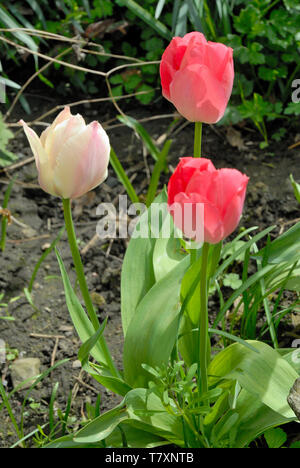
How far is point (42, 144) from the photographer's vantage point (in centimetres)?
94

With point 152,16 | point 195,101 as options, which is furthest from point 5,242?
point 195,101

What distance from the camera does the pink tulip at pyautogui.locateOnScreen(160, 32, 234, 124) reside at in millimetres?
947

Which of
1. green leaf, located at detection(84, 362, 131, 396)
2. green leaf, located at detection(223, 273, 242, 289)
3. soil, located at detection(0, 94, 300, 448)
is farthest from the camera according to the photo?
green leaf, located at detection(223, 273, 242, 289)

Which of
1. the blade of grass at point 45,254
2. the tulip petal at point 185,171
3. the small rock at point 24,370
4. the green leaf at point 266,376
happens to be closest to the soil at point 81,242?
the small rock at point 24,370

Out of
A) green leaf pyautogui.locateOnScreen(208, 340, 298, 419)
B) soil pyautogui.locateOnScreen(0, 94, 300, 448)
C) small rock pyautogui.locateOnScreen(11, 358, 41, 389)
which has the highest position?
green leaf pyautogui.locateOnScreen(208, 340, 298, 419)

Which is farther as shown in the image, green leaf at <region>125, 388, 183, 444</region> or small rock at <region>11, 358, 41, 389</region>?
small rock at <region>11, 358, 41, 389</region>

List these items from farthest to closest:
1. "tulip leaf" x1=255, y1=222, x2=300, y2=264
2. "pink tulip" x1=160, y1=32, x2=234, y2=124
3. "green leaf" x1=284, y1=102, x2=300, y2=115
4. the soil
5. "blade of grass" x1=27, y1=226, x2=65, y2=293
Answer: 1. "green leaf" x1=284, y1=102, x2=300, y2=115
2. the soil
3. "blade of grass" x1=27, y1=226, x2=65, y2=293
4. "tulip leaf" x1=255, y1=222, x2=300, y2=264
5. "pink tulip" x1=160, y1=32, x2=234, y2=124

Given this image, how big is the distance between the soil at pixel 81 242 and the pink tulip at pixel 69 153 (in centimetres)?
71

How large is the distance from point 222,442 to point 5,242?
3.55 ft

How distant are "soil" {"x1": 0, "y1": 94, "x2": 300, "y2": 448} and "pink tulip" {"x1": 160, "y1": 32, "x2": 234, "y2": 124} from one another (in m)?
0.73

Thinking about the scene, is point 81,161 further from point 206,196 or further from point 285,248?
point 285,248

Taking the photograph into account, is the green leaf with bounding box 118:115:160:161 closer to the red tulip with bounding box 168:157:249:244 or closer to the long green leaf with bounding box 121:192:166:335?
the long green leaf with bounding box 121:192:166:335

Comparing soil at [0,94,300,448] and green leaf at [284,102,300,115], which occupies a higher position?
green leaf at [284,102,300,115]

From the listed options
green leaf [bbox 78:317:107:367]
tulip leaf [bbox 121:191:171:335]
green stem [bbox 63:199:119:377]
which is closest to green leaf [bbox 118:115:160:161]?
tulip leaf [bbox 121:191:171:335]
